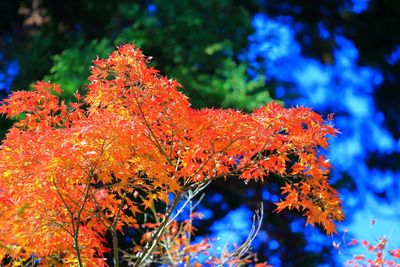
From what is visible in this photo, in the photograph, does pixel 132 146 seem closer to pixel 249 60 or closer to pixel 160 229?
pixel 160 229

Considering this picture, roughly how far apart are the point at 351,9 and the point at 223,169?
7248 mm

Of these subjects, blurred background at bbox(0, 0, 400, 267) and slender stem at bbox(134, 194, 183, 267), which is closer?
slender stem at bbox(134, 194, 183, 267)

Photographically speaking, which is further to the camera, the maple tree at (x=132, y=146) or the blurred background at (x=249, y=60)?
the blurred background at (x=249, y=60)

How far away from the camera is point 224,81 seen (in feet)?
23.6

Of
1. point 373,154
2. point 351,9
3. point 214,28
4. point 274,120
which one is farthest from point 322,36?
point 274,120

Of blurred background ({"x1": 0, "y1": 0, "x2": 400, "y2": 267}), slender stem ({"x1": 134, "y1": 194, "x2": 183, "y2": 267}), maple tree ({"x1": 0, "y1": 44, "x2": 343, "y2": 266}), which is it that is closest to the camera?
maple tree ({"x1": 0, "y1": 44, "x2": 343, "y2": 266})

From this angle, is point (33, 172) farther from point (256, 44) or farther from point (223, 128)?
point (256, 44)

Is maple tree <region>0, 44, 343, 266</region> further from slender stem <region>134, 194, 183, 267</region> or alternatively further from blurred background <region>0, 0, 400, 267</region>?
blurred background <region>0, 0, 400, 267</region>

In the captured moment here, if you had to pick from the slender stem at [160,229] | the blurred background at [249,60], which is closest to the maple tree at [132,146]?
the slender stem at [160,229]

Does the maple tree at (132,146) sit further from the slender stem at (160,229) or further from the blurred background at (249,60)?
the blurred background at (249,60)

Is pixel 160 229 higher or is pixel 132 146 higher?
pixel 132 146

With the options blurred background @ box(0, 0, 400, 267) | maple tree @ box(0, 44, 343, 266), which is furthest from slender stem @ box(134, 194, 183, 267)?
blurred background @ box(0, 0, 400, 267)

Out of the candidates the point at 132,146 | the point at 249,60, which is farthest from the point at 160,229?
the point at 249,60

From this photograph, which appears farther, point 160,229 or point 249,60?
point 249,60
